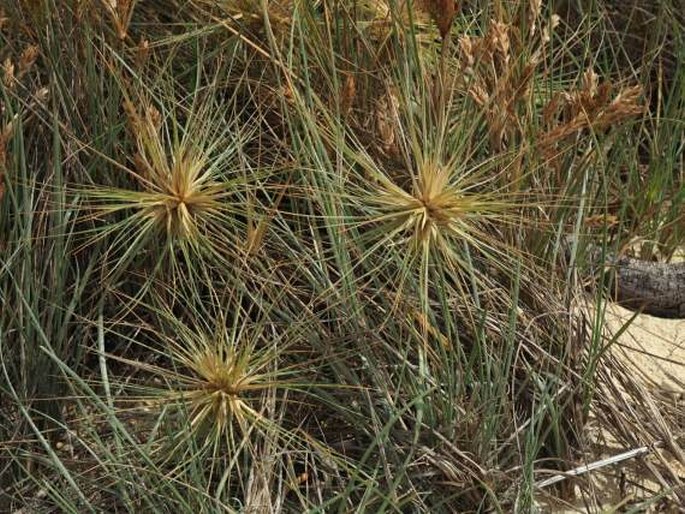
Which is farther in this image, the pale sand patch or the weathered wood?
the weathered wood

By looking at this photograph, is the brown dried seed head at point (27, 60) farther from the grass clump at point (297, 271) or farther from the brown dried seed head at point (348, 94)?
the brown dried seed head at point (348, 94)

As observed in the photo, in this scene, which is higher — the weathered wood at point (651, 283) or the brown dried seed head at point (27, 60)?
the brown dried seed head at point (27, 60)

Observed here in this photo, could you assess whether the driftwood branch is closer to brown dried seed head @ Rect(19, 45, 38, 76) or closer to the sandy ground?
the sandy ground

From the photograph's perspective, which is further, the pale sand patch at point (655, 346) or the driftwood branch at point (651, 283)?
the driftwood branch at point (651, 283)

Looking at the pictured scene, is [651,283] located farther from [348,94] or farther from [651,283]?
[348,94]

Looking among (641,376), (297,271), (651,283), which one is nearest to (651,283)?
(651,283)

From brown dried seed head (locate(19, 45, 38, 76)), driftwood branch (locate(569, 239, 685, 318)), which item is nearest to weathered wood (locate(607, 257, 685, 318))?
driftwood branch (locate(569, 239, 685, 318))

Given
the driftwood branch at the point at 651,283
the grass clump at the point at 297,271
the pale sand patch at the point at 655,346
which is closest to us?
the grass clump at the point at 297,271

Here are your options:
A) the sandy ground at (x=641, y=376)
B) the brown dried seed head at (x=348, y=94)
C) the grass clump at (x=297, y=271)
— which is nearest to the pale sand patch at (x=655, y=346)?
the sandy ground at (x=641, y=376)

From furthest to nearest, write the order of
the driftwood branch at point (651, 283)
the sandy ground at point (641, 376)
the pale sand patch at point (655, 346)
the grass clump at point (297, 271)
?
the driftwood branch at point (651, 283) → the pale sand patch at point (655, 346) → the sandy ground at point (641, 376) → the grass clump at point (297, 271)
